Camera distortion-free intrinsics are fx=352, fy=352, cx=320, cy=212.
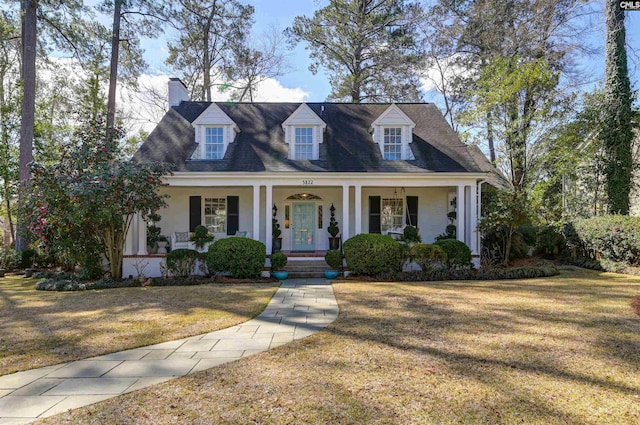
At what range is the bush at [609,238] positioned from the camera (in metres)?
10.9

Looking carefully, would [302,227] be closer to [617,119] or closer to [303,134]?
[303,134]

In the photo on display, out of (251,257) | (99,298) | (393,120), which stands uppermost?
(393,120)

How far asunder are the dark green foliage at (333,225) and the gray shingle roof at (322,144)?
222cm

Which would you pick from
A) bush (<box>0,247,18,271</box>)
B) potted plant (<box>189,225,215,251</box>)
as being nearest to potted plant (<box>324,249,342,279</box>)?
potted plant (<box>189,225,215,251</box>)

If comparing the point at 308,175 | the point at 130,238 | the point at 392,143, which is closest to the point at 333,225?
the point at 308,175

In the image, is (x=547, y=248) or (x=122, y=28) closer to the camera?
(x=547, y=248)

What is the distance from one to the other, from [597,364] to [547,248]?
1220 centimetres

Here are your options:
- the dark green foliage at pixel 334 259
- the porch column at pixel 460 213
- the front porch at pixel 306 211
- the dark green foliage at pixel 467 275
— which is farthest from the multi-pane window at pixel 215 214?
the porch column at pixel 460 213

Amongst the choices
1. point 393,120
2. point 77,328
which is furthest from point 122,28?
point 77,328

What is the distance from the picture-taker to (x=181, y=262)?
420 inches

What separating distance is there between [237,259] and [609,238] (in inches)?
469

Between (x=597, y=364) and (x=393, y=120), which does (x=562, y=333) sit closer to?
(x=597, y=364)

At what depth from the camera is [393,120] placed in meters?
13.2

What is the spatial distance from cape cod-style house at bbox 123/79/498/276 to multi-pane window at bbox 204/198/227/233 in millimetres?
39
